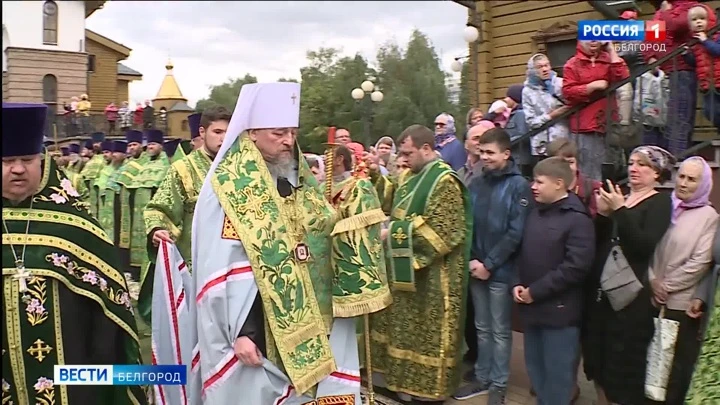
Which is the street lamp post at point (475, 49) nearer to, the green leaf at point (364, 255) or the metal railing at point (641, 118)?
the metal railing at point (641, 118)

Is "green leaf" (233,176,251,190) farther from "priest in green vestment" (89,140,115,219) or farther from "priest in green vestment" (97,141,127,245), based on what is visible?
"priest in green vestment" (89,140,115,219)

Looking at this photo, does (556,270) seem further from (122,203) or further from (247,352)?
(122,203)

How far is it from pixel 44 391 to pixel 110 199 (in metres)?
7.09

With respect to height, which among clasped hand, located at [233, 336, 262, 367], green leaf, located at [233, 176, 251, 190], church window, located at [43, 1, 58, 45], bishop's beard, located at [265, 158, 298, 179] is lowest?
clasped hand, located at [233, 336, 262, 367]

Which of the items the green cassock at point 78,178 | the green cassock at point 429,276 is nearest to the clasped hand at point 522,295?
the green cassock at point 429,276

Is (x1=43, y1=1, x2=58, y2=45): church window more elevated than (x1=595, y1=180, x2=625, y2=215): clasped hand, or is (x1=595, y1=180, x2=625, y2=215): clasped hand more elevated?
(x1=43, y1=1, x2=58, y2=45): church window

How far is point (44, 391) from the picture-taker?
278 centimetres

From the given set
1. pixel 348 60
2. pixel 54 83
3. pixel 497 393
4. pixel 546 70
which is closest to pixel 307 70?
pixel 348 60

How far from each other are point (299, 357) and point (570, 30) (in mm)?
9144

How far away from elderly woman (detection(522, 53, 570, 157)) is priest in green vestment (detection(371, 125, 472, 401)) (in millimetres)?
2140

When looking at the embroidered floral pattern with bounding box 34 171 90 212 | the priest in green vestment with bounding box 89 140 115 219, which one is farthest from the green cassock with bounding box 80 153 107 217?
the embroidered floral pattern with bounding box 34 171 90 212

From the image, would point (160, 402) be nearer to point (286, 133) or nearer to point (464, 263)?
point (286, 133)

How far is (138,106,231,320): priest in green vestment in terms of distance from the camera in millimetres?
4355

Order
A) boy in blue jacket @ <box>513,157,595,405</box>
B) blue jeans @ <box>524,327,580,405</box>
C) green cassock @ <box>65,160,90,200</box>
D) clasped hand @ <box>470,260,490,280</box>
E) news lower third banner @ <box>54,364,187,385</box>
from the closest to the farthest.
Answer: news lower third banner @ <box>54,364,187,385</box> → boy in blue jacket @ <box>513,157,595,405</box> → blue jeans @ <box>524,327,580,405</box> → clasped hand @ <box>470,260,490,280</box> → green cassock @ <box>65,160,90,200</box>
